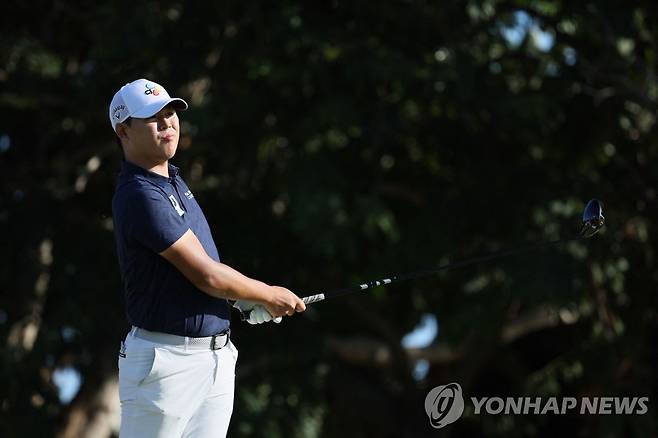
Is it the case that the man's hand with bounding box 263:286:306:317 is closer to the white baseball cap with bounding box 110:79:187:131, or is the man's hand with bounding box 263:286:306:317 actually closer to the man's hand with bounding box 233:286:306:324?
the man's hand with bounding box 233:286:306:324

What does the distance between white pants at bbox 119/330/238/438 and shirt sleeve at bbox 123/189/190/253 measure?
388mm

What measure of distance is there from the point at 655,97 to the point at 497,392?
7.19 m

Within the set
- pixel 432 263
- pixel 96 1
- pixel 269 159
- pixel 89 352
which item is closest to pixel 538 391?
pixel 432 263

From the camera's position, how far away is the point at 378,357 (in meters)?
16.3

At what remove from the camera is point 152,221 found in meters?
4.30

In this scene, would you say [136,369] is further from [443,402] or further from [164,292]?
[443,402]

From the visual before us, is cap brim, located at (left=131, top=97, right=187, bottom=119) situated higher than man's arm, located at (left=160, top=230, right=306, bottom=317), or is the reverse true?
cap brim, located at (left=131, top=97, right=187, bottom=119)

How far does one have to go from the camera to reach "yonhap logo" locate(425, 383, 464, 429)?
784 cm

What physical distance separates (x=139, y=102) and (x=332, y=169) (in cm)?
667

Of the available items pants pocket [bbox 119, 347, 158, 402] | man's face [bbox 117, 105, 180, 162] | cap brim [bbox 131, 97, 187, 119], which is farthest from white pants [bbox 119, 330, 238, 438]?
cap brim [bbox 131, 97, 187, 119]

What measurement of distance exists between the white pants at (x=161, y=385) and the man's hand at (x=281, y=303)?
271 mm

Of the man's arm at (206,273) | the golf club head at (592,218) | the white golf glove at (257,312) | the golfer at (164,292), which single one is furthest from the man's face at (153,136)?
the golf club head at (592,218)

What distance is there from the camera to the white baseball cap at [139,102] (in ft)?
14.7

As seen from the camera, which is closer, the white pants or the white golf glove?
the white pants
